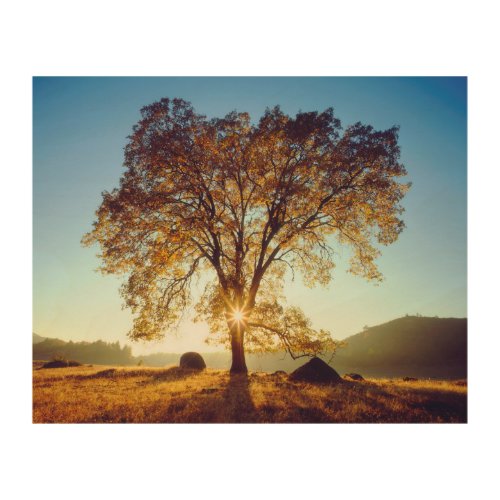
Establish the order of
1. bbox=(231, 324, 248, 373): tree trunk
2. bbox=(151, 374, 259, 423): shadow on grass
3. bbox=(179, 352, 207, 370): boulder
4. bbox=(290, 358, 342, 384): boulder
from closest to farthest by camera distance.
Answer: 1. bbox=(151, 374, 259, 423): shadow on grass
2. bbox=(290, 358, 342, 384): boulder
3. bbox=(231, 324, 248, 373): tree trunk
4. bbox=(179, 352, 207, 370): boulder

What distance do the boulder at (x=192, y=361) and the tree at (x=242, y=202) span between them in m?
7.88

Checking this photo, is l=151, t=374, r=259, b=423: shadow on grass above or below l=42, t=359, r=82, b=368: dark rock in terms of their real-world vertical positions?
above

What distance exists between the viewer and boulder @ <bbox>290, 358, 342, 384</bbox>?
12633mm

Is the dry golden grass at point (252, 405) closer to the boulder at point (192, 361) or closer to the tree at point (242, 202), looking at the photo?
the tree at point (242, 202)

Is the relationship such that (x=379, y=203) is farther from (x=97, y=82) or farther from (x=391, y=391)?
(x=97, y=82)

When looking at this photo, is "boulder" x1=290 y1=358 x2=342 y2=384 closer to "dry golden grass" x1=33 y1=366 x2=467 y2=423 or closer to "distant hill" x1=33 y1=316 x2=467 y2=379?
"dry golden grass" x1=33 y1=366 x2=467 y2=423

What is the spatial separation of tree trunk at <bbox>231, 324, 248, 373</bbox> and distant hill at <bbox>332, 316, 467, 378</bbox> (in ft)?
118

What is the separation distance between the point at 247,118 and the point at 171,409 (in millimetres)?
11547

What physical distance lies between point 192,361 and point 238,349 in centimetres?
832

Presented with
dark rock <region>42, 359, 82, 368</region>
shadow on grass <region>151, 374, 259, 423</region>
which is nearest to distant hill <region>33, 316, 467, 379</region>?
dark rock <region>42, 359, 82, 368</region>

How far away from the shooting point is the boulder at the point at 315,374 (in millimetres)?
12633

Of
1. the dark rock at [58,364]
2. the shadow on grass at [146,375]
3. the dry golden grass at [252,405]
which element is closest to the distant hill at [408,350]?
the dark rock at [58,364]
